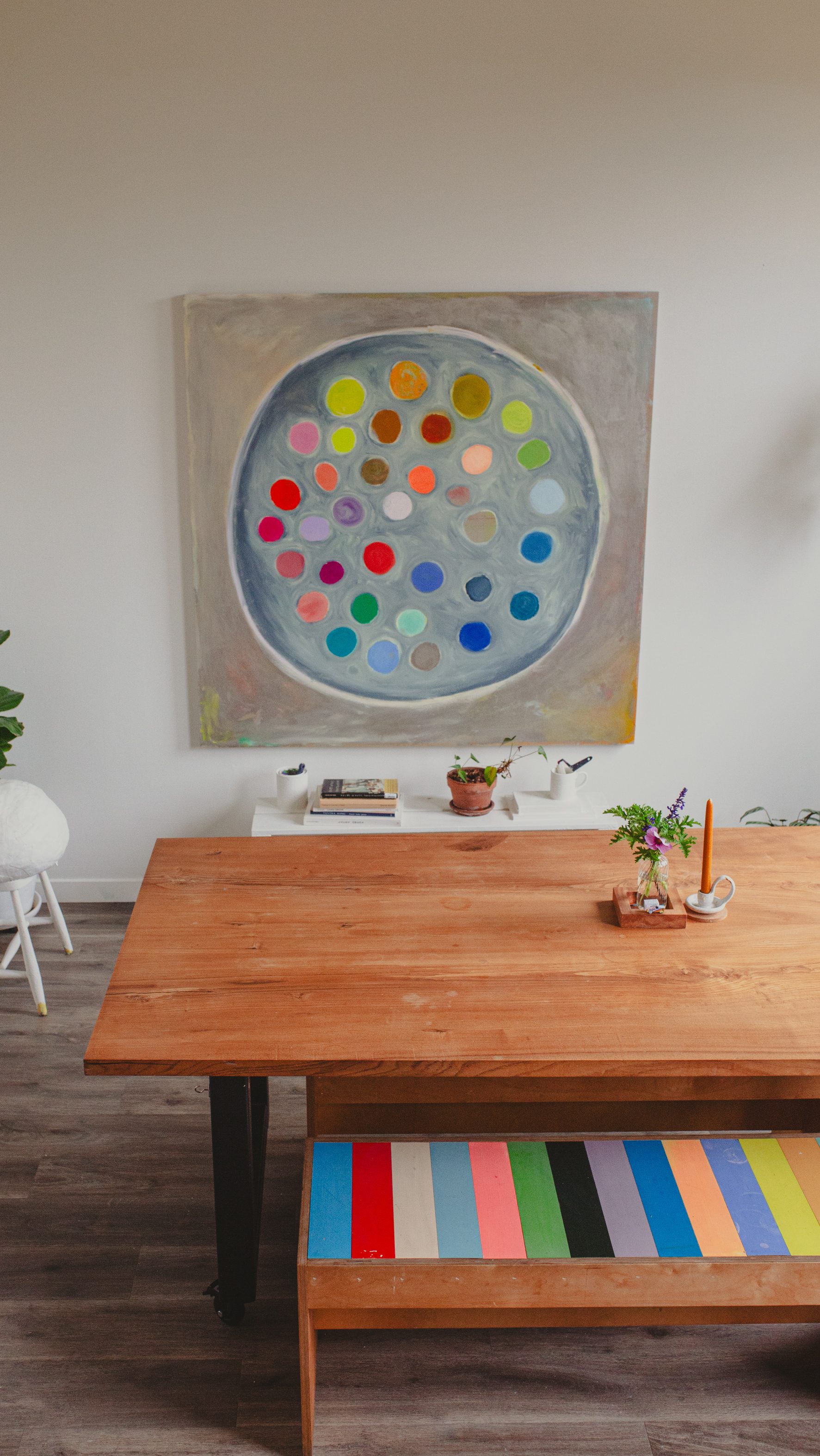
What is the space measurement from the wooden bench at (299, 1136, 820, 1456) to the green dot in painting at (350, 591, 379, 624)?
5.81 feet

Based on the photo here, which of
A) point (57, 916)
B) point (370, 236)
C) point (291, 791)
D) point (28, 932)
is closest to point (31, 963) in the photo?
point (28, 932)

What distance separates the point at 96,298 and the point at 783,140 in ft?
6.79

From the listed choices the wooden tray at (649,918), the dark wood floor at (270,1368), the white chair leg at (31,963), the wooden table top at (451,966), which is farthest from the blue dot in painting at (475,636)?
the dark wood floor at (270,1368)

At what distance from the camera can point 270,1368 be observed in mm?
1748

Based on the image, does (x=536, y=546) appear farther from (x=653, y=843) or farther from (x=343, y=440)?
(x=653, y=843)

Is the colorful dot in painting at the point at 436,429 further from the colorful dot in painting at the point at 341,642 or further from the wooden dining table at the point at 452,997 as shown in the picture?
the wooden dining table at the point at 452,997

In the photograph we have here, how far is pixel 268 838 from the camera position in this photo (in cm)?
229

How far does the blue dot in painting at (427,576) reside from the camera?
3.07 metres

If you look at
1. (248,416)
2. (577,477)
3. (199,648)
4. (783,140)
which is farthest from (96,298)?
(783,140)

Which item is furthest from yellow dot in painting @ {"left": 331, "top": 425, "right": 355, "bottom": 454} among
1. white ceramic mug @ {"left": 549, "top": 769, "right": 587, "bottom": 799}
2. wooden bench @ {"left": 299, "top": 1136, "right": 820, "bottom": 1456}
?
wooden bench @ {"left": 299, "top": 1136, "right": 820, "bottom": 1456}

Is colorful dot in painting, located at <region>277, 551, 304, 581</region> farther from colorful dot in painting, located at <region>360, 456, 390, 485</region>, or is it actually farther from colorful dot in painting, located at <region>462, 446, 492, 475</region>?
colorful dot in painting, located at <region>462, 446, 492, 475</region>

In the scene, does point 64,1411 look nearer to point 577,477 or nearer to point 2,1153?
point 2,1153

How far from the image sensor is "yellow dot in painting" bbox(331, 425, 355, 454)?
297 cm

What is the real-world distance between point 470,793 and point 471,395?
1.22 metres
